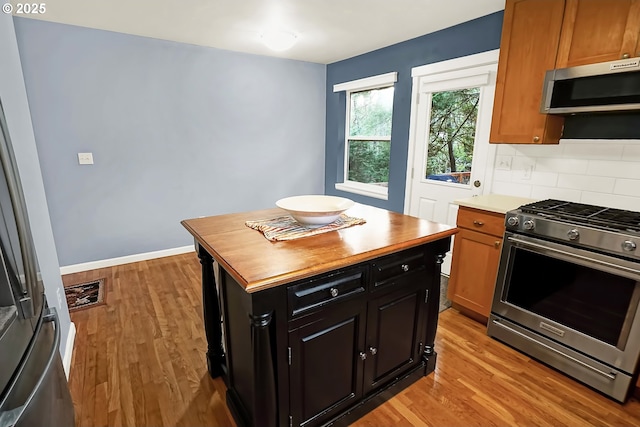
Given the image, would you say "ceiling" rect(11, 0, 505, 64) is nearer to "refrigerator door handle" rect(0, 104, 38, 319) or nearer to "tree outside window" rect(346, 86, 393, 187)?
"tree outside window" rect(346, 86, 393, 187)

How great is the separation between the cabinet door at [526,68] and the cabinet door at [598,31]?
6cm

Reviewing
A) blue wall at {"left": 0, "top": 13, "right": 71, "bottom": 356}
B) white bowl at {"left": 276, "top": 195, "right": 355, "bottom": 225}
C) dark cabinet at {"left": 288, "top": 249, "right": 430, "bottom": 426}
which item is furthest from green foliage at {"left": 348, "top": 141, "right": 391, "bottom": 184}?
blue wall at {"left": 0, "top": 13, "right": 71, "bottom": 356}

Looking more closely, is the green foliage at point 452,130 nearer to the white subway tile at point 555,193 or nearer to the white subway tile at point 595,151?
→ the white subway tile at point 555,193

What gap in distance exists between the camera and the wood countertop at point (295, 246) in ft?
3.68

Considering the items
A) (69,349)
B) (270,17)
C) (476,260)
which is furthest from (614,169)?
(69,349)

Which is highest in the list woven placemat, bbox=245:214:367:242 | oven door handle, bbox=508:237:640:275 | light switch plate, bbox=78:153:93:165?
light switch plate, bbox=78:153:93:165

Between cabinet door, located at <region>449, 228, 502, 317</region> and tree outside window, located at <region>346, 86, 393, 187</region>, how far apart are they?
165cm

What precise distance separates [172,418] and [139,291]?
161 centimetres

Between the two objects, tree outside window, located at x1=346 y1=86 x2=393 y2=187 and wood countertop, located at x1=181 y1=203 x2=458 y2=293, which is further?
tree outside window, located at x1=346 y1=86 x2=393 y2=187

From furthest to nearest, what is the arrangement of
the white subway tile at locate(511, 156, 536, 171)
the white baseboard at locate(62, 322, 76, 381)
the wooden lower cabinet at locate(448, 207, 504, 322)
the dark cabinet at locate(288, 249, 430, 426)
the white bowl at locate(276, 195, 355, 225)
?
the white subway tile at locate(511, 156, 536, 171) < the wooden lower cabinet at locate(448, 207, 504, 322) < the white baseboard at locate(62, 322, 76, 381) < the white bowl at locate(276, 195, 355, 225) < the dark cabinet at locate(288, 249, 430, 426)

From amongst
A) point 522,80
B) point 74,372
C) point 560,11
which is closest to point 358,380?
point 74,372

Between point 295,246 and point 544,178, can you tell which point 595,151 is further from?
point 295,246

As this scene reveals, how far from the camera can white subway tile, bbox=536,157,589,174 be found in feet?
7.30

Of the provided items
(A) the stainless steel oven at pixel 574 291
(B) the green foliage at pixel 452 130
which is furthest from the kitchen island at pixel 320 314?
(B) the green foliage at pixel 452 130
